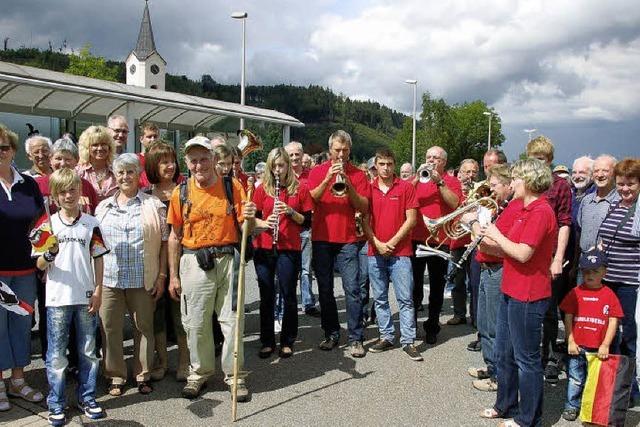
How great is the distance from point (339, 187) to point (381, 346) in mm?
1762

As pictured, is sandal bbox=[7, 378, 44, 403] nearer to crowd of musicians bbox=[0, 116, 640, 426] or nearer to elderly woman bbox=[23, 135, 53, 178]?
crowd of musicians bbox=[0, 116, 640, 426]

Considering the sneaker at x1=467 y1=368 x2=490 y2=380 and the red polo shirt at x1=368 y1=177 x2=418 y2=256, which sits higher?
the red polo shirt at x1=368 y1=177 x2=418 y2=256

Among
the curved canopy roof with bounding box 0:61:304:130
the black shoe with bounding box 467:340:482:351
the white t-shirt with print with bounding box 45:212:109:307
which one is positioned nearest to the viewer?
the white t-shirt with print with bounding box 45:212:109:307

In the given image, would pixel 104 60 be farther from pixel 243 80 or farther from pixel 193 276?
pixel 193 276

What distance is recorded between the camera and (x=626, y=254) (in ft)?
14.8

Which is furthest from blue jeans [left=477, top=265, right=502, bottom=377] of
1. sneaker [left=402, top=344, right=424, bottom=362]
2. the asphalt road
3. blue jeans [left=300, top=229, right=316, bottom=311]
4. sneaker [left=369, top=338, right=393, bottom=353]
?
blue jeans [left=300, top=229, right=316, bottom=311]

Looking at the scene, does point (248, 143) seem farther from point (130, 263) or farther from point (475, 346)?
point (475, 346)

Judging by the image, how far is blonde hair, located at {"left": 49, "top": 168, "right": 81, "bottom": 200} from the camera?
4.04 meters

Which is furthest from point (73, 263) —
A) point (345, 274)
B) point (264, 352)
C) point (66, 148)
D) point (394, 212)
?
point (394, 212)

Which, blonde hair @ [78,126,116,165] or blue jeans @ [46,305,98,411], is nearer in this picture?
blue jeans @ [46,305,98,411]

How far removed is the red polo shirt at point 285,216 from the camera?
5566mm

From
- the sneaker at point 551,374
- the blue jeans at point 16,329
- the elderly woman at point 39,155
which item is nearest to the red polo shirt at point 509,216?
the sneaker at point 551,374

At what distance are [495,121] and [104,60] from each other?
60.9 m

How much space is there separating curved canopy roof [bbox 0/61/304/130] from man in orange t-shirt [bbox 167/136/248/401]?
8.15 metres
